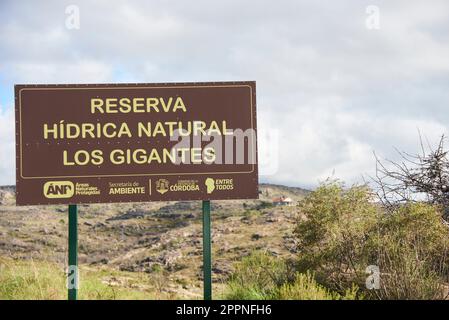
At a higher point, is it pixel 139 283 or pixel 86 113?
pixel 86 113

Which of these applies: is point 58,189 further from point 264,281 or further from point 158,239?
point 158,239

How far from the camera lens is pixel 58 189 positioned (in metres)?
12.2

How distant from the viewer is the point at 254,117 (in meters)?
12.5

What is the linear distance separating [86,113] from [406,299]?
276 inches

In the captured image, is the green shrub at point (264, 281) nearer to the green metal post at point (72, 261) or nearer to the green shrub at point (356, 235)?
the green shrub at point (356, 235)

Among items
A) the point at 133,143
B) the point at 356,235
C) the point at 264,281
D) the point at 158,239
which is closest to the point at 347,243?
the point at 356,235

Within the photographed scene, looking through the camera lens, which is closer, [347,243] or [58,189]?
[58,189]

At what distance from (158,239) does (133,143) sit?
79.5ft

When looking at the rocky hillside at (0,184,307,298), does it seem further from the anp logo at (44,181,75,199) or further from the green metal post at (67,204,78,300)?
the anp logo at (44,181,75,199)

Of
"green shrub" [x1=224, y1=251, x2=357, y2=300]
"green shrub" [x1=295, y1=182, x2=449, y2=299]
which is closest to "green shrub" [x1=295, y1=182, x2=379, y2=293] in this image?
"green shrub" [x1=295, y1=182, x2=449, y2=299]

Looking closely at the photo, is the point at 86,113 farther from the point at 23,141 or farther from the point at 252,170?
the point at 252,170

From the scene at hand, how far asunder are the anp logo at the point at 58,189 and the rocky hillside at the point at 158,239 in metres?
6.09

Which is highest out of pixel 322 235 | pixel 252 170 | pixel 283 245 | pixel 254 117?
pixel 254 117
